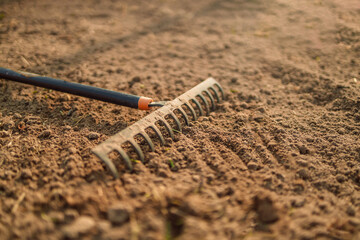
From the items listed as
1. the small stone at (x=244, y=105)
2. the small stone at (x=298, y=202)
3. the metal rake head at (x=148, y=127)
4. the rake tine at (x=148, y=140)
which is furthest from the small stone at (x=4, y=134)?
the small stone at (x=298, y=202)

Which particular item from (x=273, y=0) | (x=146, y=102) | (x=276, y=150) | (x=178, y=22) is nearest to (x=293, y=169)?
(x=276, y=150)

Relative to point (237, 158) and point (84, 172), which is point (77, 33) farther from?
point (237, 158)

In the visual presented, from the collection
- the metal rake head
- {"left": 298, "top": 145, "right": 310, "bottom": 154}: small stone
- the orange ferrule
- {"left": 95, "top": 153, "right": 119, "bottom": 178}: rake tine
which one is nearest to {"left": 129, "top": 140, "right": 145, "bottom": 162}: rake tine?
the metal rake head

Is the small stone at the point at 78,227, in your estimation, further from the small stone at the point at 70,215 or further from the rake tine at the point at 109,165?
the rake tine at the point at 109,165

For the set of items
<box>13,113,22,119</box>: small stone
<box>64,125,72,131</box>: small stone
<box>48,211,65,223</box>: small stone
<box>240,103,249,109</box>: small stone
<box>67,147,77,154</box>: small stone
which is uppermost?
<box>240,103,249,109</box>: small stone

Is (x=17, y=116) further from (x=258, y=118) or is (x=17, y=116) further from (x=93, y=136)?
(x=258, y=118)

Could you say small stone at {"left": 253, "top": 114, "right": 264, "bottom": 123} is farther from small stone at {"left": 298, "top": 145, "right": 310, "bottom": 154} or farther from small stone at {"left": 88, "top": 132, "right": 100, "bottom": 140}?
small stone at {"left": 88, "top": 132, "right": 100, "bottom": 140}
